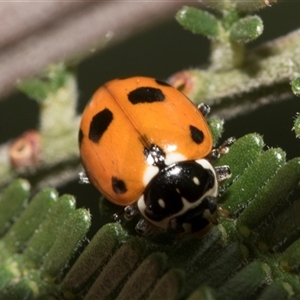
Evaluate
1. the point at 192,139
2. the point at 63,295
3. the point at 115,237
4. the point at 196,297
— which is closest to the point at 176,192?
the point at 192,139

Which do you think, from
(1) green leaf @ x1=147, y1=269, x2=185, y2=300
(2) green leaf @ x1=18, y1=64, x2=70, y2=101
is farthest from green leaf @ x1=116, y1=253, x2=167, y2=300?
(2) green leaf @ x1=18, y1=64, x2=70, y2=101

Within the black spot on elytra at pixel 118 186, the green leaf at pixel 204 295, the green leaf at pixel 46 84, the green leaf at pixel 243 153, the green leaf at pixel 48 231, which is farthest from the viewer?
the green leaf at pixel 46 84

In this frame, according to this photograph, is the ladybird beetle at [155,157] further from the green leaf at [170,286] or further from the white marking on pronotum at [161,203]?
the green leaf at [170,286]

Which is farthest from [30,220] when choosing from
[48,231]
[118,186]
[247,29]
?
[247,29]

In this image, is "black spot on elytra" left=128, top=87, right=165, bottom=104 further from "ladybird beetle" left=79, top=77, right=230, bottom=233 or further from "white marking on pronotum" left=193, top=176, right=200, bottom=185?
"white marking on pronotum" left=193, top=176, right=200, bottom=185

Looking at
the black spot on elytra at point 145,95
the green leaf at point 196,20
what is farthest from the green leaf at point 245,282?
the green leaf at point 196,20
